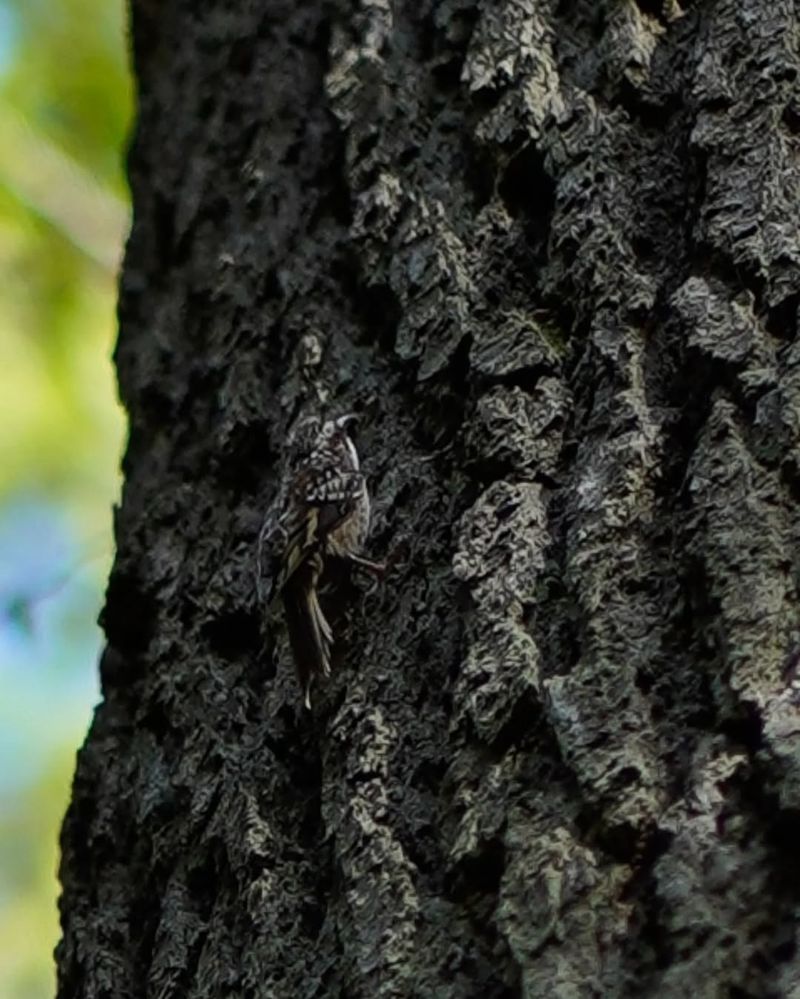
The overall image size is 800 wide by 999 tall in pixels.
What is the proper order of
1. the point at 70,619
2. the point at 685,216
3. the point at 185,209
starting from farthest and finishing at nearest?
the point at 70,619 < the point at 185,209 < the point at 685,216

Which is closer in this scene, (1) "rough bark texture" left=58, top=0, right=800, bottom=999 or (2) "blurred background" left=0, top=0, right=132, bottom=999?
(1) "rough bark texture" left=58, top=0, right=800, bottom=999

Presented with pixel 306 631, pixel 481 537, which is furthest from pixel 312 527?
pixel 481 537

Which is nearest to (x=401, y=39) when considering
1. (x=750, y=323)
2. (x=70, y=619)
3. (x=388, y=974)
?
(x=750, y=323)

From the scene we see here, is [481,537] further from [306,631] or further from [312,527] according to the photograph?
[312,527]

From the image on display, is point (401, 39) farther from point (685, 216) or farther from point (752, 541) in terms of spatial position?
point (752, 541)

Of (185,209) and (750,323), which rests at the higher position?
(185,209)
